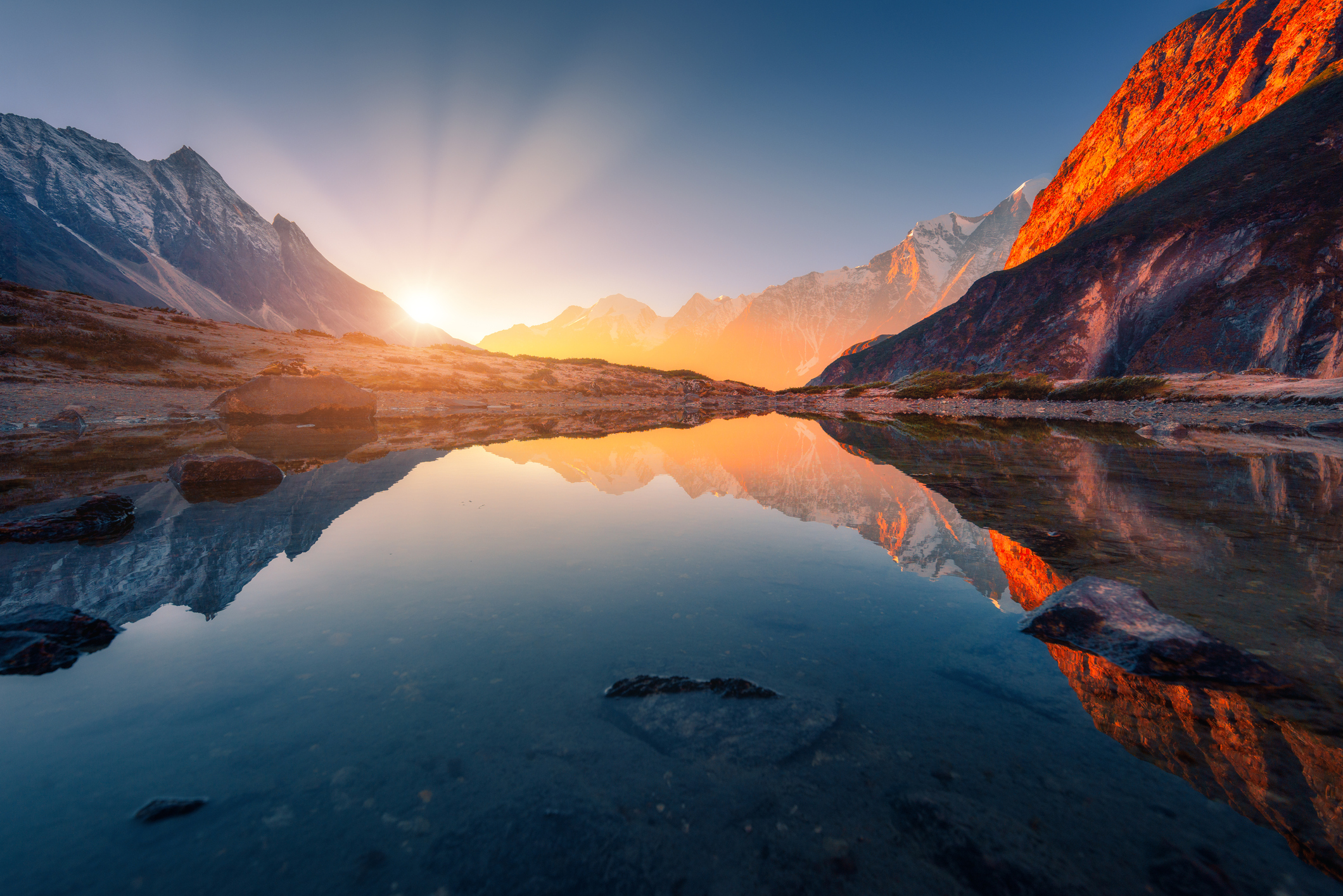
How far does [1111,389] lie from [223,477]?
186 ft

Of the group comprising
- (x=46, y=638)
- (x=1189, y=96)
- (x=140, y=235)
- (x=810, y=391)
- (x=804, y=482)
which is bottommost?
(x=46, y=638)

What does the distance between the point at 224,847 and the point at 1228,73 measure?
117 m

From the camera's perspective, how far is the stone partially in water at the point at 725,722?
3.54m

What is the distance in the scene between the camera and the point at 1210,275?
45156 mm

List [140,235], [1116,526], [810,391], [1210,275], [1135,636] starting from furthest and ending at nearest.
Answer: [140,235] → [810,391] → [1210,275] → [1116,526] → [1135,636]

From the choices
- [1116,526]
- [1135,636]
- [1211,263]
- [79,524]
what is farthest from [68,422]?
[1211,263]

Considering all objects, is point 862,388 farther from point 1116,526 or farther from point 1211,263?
point 1116,526

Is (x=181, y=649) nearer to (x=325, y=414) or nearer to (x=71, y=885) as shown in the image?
(x=71, y=885)

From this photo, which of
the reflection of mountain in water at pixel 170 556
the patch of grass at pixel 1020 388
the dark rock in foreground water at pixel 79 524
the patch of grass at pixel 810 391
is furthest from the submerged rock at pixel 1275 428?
the patch of grass at pixel 810 391

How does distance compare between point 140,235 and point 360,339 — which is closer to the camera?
point 360,339

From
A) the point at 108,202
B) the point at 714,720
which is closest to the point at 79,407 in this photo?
the point at 714,720

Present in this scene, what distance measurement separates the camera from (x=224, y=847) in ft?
8.60

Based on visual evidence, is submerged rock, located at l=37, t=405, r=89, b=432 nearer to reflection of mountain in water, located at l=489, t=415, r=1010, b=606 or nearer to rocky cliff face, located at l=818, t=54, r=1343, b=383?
reflection of mountain in water, located at l=489, t=415, r=1010, b=606

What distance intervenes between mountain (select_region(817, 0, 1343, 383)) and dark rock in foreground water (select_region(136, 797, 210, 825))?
61306mm
